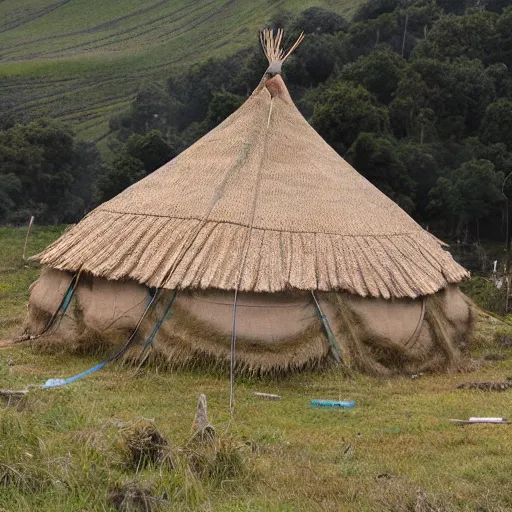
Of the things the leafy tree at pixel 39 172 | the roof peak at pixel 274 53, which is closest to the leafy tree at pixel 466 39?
the leafy tree at pixel 39 172

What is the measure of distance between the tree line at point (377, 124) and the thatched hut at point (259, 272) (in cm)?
1522

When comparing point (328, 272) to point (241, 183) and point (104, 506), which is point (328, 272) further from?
point (104, 506)

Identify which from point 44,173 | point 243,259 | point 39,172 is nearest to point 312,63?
point 44,173

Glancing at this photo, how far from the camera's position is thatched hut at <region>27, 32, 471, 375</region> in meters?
10.9

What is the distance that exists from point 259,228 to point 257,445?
4712 millimetres

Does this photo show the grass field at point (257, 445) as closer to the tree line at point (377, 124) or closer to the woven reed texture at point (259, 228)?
the woven reed texture at point (259, 228)

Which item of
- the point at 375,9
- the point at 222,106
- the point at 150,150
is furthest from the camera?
the point at 375,9

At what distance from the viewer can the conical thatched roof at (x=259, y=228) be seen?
11.1 metres

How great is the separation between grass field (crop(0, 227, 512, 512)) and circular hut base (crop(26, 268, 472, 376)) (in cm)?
30

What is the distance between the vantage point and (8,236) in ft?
81.4

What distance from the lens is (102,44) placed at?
72.1m

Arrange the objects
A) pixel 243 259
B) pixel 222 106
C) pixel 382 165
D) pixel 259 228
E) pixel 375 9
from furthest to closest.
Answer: pixel 375 9 < pixel 222 106 < pixel 382 165 < pixel 259 228 < pixel 243 259

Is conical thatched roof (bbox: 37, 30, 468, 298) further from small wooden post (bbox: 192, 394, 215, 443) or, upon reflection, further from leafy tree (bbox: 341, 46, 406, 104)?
leafy tree (bbox: 341, 46, 406, 104)

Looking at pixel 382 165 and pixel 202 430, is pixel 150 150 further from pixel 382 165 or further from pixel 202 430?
pixel 202 430
